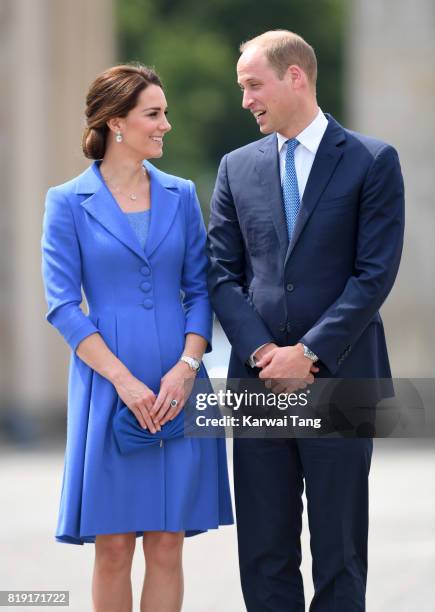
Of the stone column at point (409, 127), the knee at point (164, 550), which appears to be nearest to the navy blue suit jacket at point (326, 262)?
the knee at point (164, 550)

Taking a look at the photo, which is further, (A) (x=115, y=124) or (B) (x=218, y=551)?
(B) (x=218, y=551)

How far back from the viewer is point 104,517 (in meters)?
4.74

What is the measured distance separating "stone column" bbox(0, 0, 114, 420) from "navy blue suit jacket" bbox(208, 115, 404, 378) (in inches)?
239

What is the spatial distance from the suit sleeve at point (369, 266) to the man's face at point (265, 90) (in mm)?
349

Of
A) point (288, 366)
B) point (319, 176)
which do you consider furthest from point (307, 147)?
point (288, 366)

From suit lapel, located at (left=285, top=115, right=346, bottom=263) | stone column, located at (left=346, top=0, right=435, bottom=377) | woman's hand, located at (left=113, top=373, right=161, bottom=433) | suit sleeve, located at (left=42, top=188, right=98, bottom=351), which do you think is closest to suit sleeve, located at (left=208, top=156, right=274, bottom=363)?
suit lapel, located at (left=285, top=115, right=346, bottom=263)

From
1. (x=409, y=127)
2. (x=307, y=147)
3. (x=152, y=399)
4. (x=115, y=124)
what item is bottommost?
(x=152, y=399)

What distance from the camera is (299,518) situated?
4883mm

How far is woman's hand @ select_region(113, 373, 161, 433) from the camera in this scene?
472 centimetres

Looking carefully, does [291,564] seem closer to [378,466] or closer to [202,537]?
[202,537]

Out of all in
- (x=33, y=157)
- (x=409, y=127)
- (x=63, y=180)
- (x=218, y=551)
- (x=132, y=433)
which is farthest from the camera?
(x=63, y=180)

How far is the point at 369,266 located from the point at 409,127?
5.45 m

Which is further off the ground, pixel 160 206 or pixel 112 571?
pixel 160 206

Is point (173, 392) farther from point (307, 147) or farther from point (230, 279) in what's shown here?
point (307, 147)
